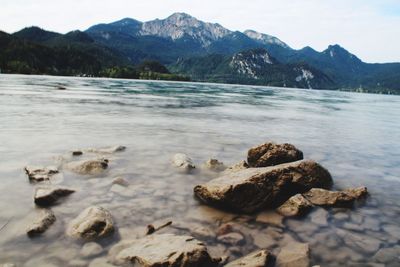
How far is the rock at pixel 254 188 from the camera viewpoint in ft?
39.1

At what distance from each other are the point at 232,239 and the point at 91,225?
365 centimetres

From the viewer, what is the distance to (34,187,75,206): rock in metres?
11.4

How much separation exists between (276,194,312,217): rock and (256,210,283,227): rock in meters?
0.28

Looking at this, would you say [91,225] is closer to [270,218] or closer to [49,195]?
[49,195]

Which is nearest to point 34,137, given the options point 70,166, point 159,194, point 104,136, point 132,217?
point 104,136

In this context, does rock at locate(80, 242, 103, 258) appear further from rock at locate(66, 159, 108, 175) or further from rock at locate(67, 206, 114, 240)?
rock at locate(66, 159, 108, 175)

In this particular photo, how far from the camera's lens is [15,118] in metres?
30.4

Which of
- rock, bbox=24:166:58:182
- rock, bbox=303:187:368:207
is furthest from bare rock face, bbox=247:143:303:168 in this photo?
rock, bbox=24:166:58:182

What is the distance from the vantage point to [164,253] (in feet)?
27.3

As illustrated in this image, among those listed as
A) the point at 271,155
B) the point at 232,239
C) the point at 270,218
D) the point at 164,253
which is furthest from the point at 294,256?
the point at 271,155

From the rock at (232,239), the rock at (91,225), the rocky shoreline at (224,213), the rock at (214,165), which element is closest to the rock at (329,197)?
the rocky shoreline at (224,213)

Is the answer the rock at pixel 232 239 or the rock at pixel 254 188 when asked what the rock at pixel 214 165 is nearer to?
the rock at pixel 254 188

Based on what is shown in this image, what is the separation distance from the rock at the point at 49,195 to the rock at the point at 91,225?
1.77 meters

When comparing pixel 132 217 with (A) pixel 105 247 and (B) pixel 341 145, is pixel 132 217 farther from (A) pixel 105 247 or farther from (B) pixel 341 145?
(B) pixel 341 145
